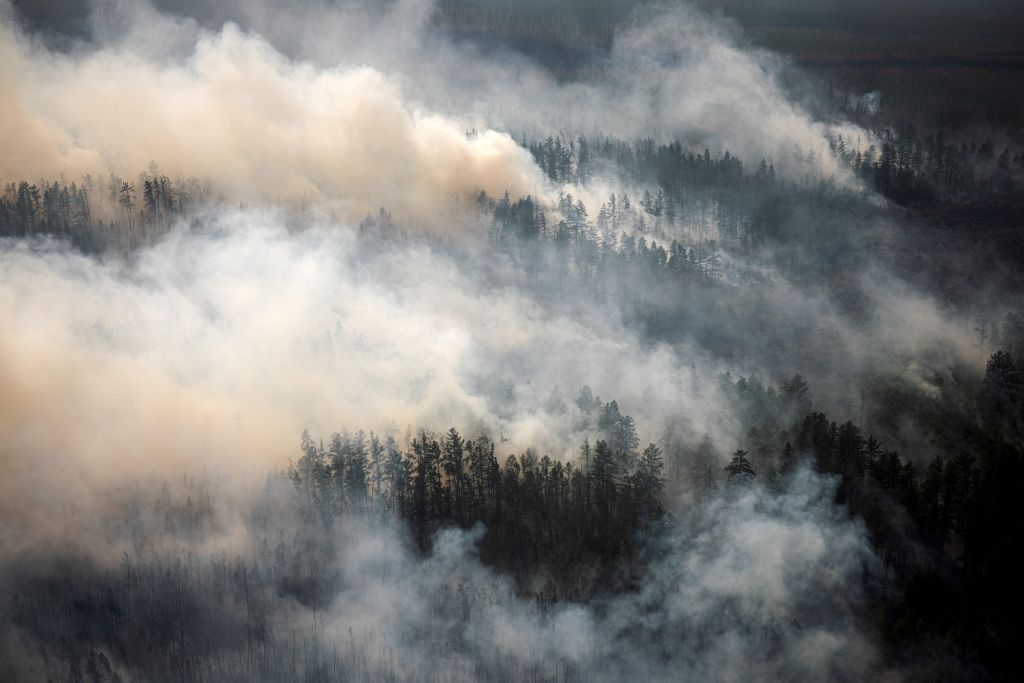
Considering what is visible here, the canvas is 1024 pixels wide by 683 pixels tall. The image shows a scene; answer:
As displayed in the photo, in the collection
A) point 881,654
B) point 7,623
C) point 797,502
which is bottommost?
point 7,623

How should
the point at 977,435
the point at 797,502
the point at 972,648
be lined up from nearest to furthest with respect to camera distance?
the point at 972,648, the point at 797,502, the point at 977,435

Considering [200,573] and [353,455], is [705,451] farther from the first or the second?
[200,573]

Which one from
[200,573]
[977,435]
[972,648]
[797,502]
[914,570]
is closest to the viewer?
[972,648]

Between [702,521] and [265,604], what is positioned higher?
[702,521]

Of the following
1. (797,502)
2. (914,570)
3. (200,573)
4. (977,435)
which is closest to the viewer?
(914,570)

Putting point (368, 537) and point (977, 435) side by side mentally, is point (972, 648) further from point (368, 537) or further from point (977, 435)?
point (368, 537)

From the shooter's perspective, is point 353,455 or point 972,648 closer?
point 972,648

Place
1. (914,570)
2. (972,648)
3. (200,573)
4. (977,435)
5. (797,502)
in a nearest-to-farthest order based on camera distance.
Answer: (972,648) → (914,570) → (797,502) → (200,573) → (977,435)

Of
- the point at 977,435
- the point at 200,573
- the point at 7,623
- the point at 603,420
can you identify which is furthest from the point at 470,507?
the point at 977,435

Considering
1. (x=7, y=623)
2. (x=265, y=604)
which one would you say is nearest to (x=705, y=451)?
(x=265, y=604)

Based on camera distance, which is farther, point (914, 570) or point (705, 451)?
point (705, 451)
